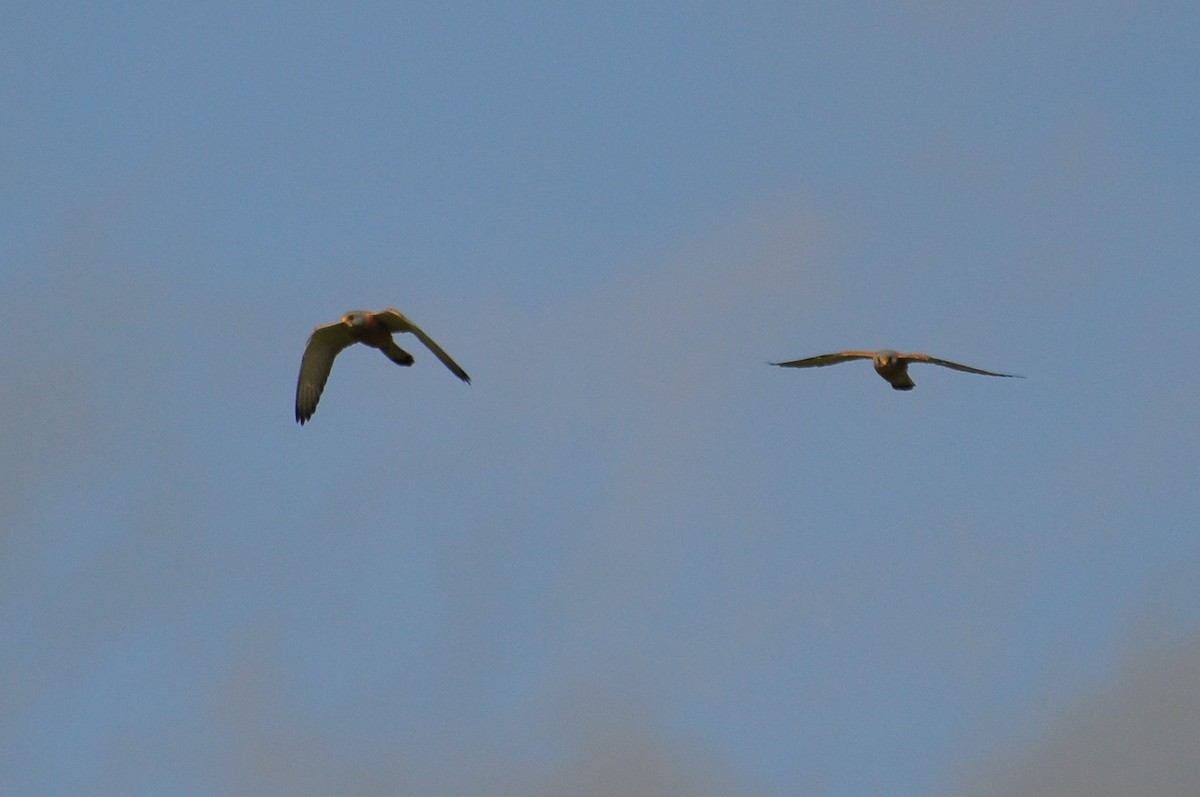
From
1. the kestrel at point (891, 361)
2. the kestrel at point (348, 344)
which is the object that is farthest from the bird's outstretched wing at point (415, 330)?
the kestrel at point (891, 361)

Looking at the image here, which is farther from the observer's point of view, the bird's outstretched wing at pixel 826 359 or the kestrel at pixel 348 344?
the bird's outstretched wing at pixel 826 359

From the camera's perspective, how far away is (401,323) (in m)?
A: 29.8

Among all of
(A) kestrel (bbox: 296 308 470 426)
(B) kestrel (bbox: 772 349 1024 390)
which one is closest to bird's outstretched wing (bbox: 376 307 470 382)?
(A) kestrel (bbox: 296 308 470 426)

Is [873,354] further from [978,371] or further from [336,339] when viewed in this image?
[336,339]

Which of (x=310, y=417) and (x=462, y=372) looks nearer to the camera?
(x=462, y=372)

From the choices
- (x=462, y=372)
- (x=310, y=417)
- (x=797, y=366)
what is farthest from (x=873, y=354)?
(x=310, y=417)

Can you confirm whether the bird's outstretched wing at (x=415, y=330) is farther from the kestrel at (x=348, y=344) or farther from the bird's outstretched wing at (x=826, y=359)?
the bird's outstretched wing at (x=826, y=359)

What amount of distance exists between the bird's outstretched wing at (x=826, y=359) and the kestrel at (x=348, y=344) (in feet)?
18.4

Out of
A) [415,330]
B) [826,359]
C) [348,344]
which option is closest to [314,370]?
[348,344]

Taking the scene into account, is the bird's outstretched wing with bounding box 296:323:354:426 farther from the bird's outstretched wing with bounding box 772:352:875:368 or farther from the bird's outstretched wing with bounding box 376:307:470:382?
the bird's outstretched wing with bounding box 772:352:875:368

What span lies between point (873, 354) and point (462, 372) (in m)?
6.59

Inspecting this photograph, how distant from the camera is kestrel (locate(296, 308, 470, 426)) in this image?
29.0 metres

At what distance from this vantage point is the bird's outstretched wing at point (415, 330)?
2836 centimetres

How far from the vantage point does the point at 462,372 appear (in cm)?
2861
